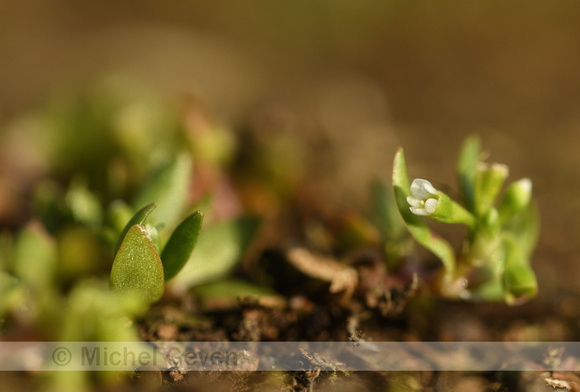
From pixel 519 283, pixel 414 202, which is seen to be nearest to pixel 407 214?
pixel 414 202

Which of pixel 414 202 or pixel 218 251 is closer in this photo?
pixel 414 202

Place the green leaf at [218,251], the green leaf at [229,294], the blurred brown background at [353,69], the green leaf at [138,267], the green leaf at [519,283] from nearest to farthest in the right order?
the green leaf at [138,267]
the green leaf at [519,283]
the green leaf at [229,294]
the green leaf at [218,251]
the blurred brown background at [353,69]

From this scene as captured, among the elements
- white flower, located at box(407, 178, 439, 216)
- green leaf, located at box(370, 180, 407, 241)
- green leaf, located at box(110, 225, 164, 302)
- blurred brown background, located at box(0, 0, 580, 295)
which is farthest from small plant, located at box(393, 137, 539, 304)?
blurred brown background, located at box(0, 0, 580, 295)

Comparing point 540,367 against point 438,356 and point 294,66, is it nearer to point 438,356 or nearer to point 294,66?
point 438,356

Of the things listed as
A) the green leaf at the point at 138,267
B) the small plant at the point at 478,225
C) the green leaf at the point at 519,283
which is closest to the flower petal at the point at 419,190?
the small plant at the point at 478,225

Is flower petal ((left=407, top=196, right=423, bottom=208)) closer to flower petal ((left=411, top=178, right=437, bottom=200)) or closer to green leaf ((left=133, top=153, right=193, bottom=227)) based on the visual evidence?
flower petal ((left=411, top=178, right=437, bottom=200))

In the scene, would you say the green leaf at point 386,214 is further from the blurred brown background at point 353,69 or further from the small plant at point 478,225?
the blurred brown background at point 353,69

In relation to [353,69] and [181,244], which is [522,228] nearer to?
[181,244]
